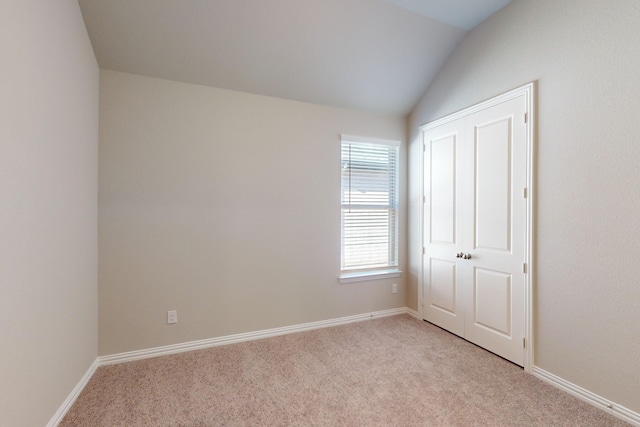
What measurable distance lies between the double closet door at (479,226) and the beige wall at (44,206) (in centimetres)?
326

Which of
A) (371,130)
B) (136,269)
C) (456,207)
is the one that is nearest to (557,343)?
(456,207)

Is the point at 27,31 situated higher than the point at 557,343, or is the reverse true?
the point at 27,31

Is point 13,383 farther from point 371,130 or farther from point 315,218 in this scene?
point 371,130

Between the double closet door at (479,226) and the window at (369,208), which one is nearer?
the double closet door at (479,226)

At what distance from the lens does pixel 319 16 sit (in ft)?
8.05

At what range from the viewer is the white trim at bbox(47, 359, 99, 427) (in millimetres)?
1729

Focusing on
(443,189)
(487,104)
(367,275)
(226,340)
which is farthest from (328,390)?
(487,104)

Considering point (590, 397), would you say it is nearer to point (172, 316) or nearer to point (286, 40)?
point (172, 316)

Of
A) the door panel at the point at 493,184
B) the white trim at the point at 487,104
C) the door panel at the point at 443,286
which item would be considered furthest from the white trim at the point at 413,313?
the white trim at the point at 487,104

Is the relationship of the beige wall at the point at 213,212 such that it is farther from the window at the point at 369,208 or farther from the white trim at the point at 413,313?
the white trim at the point at 413,313

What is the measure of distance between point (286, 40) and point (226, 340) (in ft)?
9.49

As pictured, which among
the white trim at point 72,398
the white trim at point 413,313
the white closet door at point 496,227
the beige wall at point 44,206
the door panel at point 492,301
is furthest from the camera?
the white trim at point 413,313

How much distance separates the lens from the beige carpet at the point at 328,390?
1.80 meters

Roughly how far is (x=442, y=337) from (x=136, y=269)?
10.0 feet
